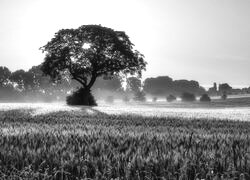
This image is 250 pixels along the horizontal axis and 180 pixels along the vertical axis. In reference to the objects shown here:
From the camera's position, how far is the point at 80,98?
191 ft

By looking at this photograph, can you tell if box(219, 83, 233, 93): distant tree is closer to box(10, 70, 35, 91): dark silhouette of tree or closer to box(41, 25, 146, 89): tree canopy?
box(10, 70, 35, 91): dark silhouette of tree

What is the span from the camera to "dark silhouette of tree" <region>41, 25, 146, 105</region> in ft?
194

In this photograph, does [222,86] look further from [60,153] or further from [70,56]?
[60,153]

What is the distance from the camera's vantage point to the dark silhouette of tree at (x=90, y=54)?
59.1 m

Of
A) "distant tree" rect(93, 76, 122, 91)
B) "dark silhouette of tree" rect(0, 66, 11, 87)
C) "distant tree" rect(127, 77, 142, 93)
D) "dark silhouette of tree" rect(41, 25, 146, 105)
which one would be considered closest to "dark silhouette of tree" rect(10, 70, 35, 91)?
"dark silhouette of tree" rect(0, 66, 11, 87)

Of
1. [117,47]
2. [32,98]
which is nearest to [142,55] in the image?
[117,47]

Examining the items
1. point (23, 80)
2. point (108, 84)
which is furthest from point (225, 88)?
point (23, 80)

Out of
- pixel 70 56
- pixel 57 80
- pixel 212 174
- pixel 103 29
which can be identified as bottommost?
pixel 212 174

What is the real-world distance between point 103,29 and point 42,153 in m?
58.8

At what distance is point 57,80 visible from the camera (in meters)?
63.9

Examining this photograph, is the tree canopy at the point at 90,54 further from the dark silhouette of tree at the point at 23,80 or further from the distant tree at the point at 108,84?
the distant tree at the point at 108,84

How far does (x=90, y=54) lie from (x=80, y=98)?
8.02 meters

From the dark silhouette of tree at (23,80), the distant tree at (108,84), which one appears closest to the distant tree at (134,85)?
the distant tree at (108,84)

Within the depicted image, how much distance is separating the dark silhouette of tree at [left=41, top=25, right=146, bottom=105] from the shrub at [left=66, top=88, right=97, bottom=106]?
2.90ft
